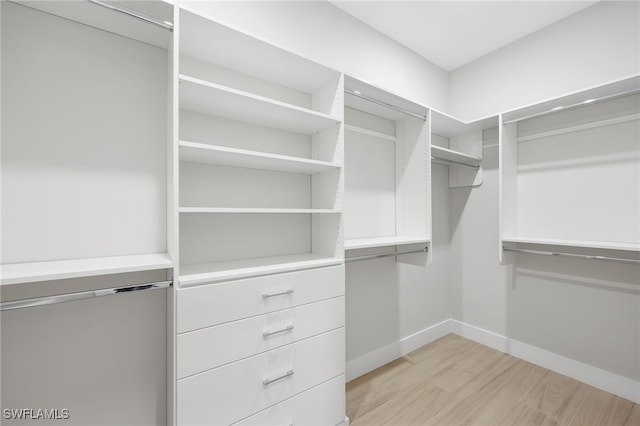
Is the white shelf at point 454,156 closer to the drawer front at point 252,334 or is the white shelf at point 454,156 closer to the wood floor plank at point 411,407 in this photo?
the drawer front at point 252,334

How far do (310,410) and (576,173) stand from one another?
2.60 meters

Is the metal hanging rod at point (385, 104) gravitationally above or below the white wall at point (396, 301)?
above

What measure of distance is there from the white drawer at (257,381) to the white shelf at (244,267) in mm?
390

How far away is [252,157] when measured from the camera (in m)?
1.38

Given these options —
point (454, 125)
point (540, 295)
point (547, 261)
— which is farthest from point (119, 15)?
point (540, 295)

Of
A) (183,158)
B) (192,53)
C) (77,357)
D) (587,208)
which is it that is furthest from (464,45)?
(77,357)

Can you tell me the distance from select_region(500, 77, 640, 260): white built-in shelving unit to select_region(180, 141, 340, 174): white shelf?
172 centimetres

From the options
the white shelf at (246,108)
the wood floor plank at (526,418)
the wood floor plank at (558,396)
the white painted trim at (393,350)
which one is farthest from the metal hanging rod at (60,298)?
the wood floor plank at (558,396)

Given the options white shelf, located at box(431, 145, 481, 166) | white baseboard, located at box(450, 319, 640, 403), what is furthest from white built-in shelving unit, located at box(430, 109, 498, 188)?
white baseboard, located at box(450, 319, 640, 403)

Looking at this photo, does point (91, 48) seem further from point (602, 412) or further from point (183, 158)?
point (602, 412)

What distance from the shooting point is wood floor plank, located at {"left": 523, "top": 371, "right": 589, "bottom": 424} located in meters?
1.83
